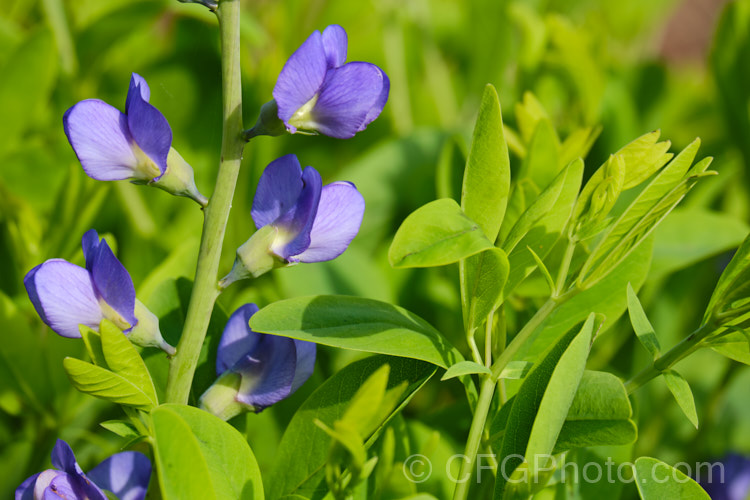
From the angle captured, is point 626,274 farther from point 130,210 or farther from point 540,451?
point 130,210

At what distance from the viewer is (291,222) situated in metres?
0.57

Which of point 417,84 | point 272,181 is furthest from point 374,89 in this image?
point 417,84

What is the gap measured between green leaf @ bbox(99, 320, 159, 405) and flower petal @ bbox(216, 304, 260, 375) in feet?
0.25

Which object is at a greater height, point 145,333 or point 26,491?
point 145,333

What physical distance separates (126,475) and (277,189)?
0.26 m

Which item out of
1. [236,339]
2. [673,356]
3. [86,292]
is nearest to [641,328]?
[673,356]

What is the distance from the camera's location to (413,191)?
3.87 feet

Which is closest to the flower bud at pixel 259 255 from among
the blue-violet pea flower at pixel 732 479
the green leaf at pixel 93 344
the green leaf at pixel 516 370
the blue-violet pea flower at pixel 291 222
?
the blue-violet pea flower at pixel 291 222

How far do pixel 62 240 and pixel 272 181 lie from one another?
513 millimetres

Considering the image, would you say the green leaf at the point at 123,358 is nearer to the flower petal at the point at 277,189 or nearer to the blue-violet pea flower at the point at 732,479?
the flower petal at the point at 277,189

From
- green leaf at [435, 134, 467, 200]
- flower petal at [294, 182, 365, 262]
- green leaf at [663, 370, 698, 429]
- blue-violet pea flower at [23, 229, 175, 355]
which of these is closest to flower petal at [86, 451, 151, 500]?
blue-violet pea flower at [23, 229, 175, 355]

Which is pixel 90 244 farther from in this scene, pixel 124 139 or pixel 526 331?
pixel 526 331

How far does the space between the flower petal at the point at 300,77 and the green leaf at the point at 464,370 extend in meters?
0.22
